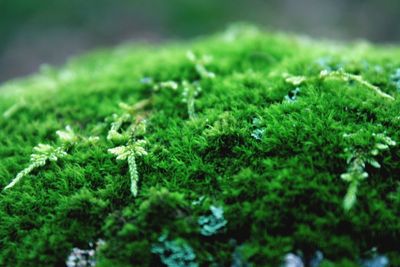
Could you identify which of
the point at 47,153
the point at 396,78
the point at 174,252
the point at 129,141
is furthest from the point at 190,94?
the point at 396,78

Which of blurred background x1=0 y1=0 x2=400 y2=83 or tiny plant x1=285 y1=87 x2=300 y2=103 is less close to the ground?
blurred background x1=0 y1=0 x2=400 y2=83

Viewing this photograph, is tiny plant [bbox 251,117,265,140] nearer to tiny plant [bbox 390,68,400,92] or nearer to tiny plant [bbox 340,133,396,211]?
tiny plant [bbox 340,133,396,211]

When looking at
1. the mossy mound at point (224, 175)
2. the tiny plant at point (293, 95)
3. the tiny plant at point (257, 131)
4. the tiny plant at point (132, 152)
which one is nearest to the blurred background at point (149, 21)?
the mossy mound at point (224, 175)

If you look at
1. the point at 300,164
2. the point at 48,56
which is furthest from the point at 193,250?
the point at 48,56


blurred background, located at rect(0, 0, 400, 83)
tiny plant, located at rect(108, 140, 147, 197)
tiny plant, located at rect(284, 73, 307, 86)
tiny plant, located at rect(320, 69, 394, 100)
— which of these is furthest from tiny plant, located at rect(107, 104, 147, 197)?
blurred background, located at rect(0, 0, 400, 83)

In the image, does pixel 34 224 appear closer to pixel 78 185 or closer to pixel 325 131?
pixel 78 185
